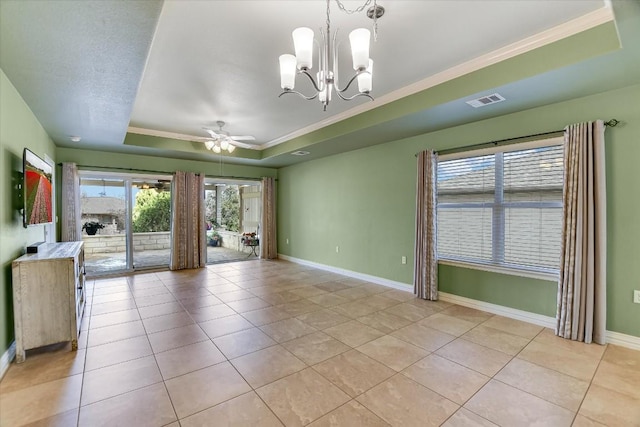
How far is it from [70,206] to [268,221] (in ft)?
13.5

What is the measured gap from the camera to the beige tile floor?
196 cm

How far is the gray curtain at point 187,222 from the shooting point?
21.2 feet

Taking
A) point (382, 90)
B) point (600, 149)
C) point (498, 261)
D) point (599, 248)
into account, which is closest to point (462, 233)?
point (498, 261)

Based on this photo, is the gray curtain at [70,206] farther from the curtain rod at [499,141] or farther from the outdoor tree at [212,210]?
the curtain rod at [499,141]

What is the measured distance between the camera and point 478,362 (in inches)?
104

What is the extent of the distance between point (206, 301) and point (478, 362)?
3.57 m

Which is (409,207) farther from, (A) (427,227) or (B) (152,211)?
(B) (152,211)

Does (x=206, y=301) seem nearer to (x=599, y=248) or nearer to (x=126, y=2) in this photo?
(x=126, y=2)

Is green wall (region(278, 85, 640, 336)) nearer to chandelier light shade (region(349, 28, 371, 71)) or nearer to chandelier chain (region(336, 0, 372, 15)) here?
chandelier chain (region(336, 0, 372, 15))

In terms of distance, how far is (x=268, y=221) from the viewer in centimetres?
795

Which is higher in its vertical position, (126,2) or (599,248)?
(126,2)

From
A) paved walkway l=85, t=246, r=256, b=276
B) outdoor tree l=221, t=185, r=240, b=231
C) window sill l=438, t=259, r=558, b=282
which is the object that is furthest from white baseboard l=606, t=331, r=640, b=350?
outdoor tree l=221, t=185, r=240, b=231

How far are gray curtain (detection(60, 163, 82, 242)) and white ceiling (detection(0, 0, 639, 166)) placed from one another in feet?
5.15

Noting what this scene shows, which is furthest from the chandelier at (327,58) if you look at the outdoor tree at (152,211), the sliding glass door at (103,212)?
the outdoor tree at (152,211)
